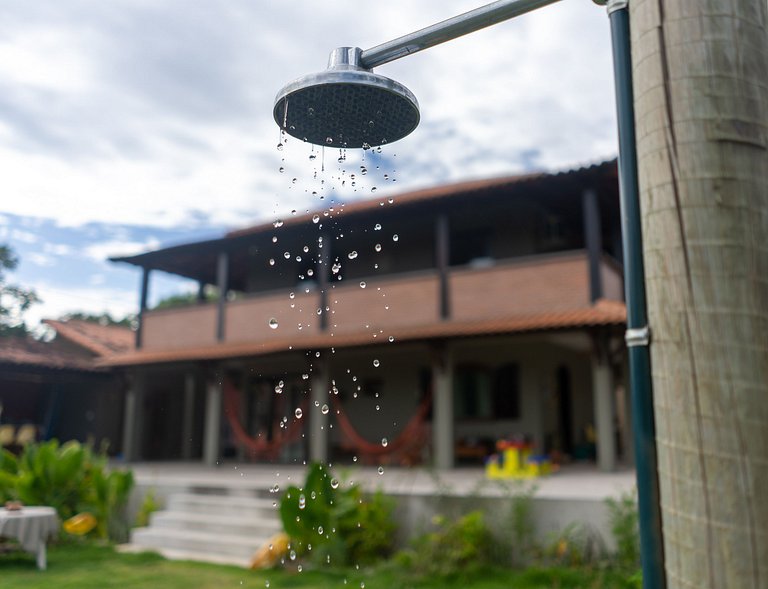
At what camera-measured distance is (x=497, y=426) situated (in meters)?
12.5

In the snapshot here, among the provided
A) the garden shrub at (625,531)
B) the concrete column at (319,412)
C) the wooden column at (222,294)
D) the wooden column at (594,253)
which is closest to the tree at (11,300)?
the wooden column at (222,294)

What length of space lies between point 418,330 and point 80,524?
5.82 m

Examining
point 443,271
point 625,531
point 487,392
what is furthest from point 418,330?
point 625,531

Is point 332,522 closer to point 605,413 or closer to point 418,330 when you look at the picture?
point 418,330

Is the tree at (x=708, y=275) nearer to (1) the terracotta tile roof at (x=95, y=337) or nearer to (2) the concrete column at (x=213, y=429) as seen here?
(2) the concrete column at (x=213, y=429)

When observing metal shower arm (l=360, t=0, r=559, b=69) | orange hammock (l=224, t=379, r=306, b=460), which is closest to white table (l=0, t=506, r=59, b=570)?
orange hammock (l=224, t=379, r=306, b=460)

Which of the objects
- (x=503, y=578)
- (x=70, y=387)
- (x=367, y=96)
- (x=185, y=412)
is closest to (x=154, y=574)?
(x=503, y=578)

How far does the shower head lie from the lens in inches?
74.2

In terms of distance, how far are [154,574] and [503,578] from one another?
3.67 meters

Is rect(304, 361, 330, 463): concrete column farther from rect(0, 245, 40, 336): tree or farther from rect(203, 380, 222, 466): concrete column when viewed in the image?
rect(0, 245, 40, 336): tree

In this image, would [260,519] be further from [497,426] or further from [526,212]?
[526,212]

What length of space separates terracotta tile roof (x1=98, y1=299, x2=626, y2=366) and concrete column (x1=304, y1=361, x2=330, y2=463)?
59 cm

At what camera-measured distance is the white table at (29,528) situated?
698cm

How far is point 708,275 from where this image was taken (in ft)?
3.53
